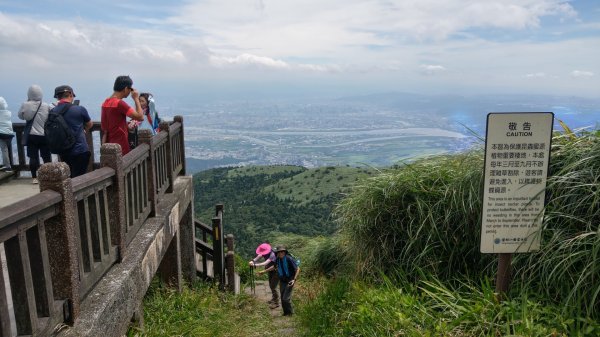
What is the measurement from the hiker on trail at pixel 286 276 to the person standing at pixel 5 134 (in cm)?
536

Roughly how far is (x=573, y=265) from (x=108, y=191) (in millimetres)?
3913

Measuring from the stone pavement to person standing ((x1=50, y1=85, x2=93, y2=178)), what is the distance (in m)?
3.76

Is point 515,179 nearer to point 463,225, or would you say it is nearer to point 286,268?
point 463,225

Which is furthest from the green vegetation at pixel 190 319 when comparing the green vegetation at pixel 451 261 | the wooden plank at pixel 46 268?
the wooden plank at pixel 46 268

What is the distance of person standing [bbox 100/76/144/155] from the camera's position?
5223 millimetres

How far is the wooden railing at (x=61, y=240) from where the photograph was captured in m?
2.36

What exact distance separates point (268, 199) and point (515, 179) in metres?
25.7

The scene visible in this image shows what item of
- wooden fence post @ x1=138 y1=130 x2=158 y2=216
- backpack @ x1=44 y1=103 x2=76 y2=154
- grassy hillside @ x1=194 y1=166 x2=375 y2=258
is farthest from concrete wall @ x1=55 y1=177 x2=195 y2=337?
grassy hillside @ x1=194 y1=166 x2=375 y2=258

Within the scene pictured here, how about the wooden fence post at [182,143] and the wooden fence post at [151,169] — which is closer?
the wooden fence post at [151,169]

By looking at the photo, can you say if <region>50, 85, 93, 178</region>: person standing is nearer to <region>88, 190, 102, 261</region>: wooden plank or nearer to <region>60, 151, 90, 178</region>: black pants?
<region>60, 151, 90, 178</region>: black pants

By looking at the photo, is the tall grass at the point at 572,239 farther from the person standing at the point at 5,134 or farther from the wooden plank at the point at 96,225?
the person standing at the point at 5,134

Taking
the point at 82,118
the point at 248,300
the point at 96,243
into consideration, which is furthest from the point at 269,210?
the point at 96,243

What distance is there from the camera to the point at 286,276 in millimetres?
8773

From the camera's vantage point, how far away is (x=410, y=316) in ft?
12.5
